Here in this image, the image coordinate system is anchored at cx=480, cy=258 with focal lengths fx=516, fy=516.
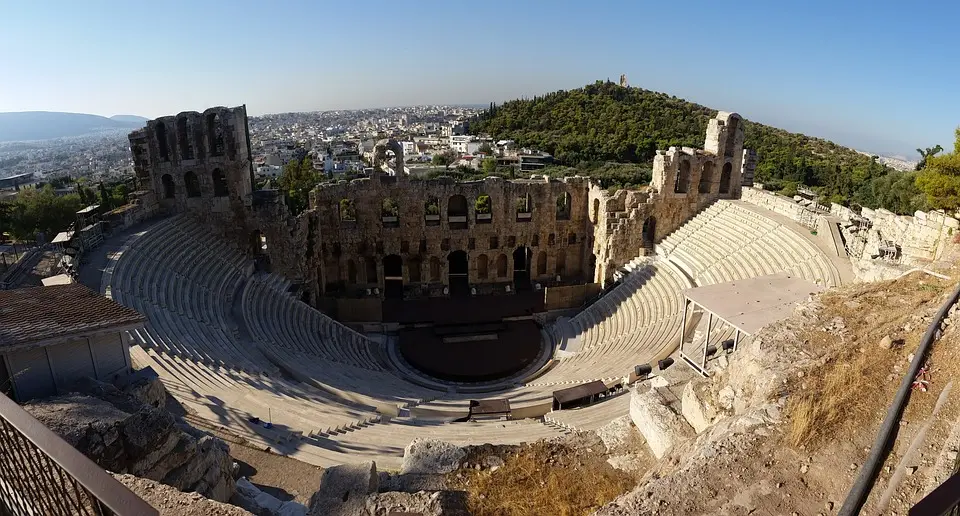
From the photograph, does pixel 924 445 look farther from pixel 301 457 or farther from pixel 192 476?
pixel 301 457

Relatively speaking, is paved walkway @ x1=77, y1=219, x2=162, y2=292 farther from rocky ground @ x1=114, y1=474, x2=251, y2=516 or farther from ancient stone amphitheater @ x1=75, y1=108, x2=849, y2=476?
rocky ground @ x1=114, y1=474, x2=251, y2=516

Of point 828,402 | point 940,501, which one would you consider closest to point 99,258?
point 828,402

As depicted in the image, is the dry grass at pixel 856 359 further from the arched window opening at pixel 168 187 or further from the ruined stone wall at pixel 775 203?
the arched window opening at pixel 168 187

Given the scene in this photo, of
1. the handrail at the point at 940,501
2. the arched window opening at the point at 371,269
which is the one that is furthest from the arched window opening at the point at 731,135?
the handrail at the point at 940,501

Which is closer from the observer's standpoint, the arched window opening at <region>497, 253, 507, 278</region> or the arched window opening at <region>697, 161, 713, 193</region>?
the arched window opening at <region>697, 161, 713, 193</region>

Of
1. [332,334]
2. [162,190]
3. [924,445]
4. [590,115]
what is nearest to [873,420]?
[924,445]

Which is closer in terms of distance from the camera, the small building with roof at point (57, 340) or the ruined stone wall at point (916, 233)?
the small building with roof at point (57, 340)

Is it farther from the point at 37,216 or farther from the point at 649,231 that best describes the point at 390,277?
the point at 37,216

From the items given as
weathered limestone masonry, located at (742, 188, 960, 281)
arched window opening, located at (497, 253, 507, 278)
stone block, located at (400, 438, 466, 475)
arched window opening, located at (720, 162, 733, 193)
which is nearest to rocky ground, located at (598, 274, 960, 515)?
stone block, located at (400, 438, 466, 475)
